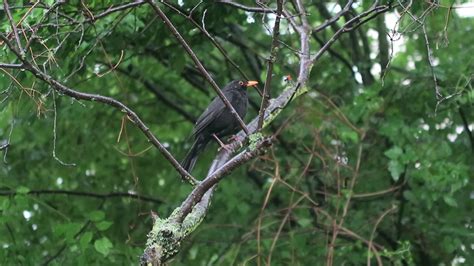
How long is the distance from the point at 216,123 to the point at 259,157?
43.5 inches

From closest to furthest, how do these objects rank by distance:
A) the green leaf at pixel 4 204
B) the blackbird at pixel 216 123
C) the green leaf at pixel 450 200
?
the green leaf at pixel 4 204, the green leaf at pixel 450 200, the blackbird at pixel 216 123

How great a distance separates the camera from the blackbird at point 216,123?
6629 millimetres

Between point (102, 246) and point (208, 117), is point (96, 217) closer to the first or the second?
point (102, 246)

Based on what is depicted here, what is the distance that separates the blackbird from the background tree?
0.18 m

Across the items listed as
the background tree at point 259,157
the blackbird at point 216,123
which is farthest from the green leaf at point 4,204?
the blackbird at point 216,123

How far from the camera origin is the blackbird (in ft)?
21.7

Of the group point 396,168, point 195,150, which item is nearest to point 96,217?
point 195,150

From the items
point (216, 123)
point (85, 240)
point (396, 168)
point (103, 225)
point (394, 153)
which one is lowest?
point (396, 168)

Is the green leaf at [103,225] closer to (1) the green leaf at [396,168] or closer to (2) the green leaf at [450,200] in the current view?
(1) the green leaf at [396,168]

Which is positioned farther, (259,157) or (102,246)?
(102,246)

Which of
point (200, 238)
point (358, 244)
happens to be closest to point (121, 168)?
point (200, 238)

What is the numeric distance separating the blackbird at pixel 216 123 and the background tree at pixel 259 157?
18 cm

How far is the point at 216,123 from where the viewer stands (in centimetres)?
665

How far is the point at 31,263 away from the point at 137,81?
2463 mm
